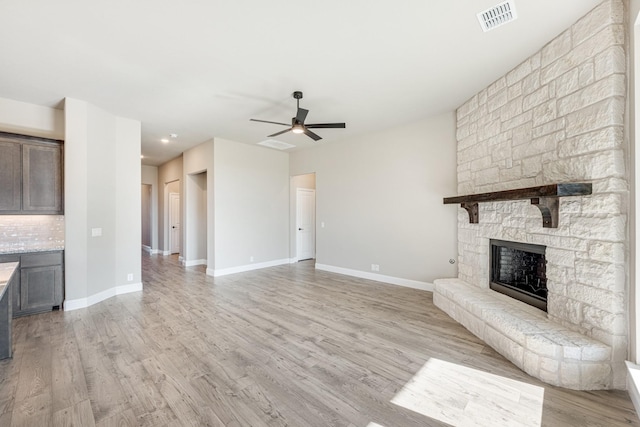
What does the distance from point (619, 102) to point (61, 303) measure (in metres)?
6.46

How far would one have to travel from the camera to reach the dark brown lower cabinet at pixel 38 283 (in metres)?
3.53

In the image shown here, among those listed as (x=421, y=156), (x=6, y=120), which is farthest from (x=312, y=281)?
(x=6, y=120)

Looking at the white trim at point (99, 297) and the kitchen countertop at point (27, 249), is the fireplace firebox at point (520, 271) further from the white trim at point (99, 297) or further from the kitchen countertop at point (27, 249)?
the kitchen countertop at point (27, 249)

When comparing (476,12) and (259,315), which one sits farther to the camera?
(259,315)

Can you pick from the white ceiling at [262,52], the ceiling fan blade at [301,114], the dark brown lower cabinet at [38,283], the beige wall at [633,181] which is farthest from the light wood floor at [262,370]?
the white ceiling at [262,52]

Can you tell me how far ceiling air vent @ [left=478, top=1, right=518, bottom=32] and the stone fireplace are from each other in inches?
26.1

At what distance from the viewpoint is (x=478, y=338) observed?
2887 millimetres

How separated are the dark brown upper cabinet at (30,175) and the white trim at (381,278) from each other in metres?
4.74

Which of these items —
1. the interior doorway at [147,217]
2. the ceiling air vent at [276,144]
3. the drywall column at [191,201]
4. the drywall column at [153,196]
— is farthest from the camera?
the interior doorway at [147,217]

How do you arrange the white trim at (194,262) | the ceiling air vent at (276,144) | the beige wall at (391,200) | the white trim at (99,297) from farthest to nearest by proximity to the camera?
the white trim at (194,262) < the ceiling air vent at (276,144) < the beige wall at (391,200) < the white trim at (99,297)

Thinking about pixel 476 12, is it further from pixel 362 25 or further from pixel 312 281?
pixel 312 281

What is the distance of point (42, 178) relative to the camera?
3.77 metres

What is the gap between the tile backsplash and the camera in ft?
12.3

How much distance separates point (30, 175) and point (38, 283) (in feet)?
4.75
